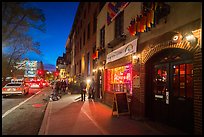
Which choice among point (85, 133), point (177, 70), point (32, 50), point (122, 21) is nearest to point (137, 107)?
point (177, 70)

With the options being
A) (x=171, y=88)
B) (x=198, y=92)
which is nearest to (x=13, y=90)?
(x=171, y=88)

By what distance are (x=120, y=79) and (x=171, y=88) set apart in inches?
206

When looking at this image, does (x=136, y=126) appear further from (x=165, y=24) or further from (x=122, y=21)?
(x=122, y=21)

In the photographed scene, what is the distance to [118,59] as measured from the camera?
12320 mm

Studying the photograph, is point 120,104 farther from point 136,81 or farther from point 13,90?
point 13,90

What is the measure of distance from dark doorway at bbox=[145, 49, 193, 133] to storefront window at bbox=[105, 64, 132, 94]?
86.7 inches

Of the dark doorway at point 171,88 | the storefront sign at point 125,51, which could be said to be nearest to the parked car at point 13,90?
the storefront sign at point 125,51

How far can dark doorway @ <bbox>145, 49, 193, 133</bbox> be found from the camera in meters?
6.92

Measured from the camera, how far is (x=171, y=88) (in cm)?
777

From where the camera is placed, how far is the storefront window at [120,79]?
11.5 m

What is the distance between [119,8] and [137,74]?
464cm

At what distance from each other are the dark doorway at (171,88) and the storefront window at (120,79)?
220 centimetres

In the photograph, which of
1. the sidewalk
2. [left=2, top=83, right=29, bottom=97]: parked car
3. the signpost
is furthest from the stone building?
[left=2, top=83, right=29, bottom=97]: parked car

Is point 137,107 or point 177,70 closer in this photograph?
point 177,70
